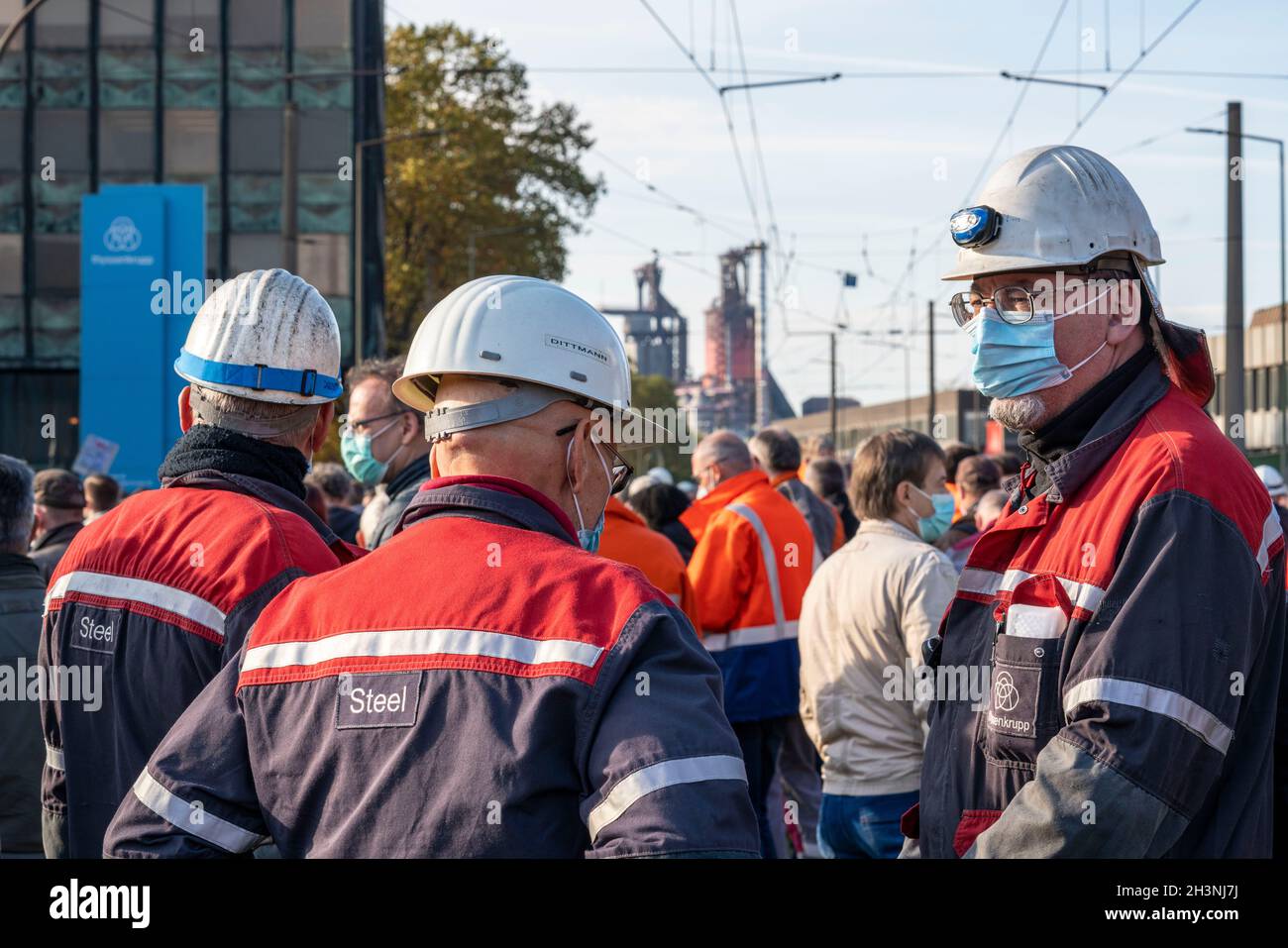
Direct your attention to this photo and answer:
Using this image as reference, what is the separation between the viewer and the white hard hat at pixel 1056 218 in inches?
118

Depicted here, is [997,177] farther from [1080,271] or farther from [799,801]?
[799,801]

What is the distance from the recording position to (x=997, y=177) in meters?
3.15

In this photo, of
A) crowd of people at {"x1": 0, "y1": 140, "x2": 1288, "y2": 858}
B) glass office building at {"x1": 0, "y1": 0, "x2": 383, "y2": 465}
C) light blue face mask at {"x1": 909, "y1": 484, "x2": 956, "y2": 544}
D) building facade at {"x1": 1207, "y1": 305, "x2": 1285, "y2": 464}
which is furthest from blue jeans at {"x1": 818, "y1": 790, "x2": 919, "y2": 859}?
building facade at {"x1": 1207, "y1": 305, "x2": 1285, "y2": 464}

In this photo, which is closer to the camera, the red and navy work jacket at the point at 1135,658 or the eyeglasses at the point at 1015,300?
the red and navy work jacket at the point at 1135,658

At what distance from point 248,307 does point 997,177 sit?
181 cm

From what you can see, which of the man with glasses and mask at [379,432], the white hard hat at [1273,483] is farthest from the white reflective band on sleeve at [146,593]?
the white hard hat at [1273,483]

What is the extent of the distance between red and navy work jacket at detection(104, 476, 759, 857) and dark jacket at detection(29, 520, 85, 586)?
A: 506cm

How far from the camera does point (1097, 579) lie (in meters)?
2.69

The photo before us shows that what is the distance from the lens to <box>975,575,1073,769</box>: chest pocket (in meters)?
2.74

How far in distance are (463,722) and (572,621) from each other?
0.68ft

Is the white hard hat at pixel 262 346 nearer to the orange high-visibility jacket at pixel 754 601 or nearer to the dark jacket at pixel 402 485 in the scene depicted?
the dark jacket at pixel 402 485

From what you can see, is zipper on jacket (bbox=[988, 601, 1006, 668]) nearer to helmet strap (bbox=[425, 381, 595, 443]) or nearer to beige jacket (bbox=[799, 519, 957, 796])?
helmet strap (bbox=[425, 381, 595, 443])

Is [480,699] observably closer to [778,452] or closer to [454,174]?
[778,452]

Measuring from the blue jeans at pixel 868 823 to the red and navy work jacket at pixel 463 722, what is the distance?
374 centimetres
